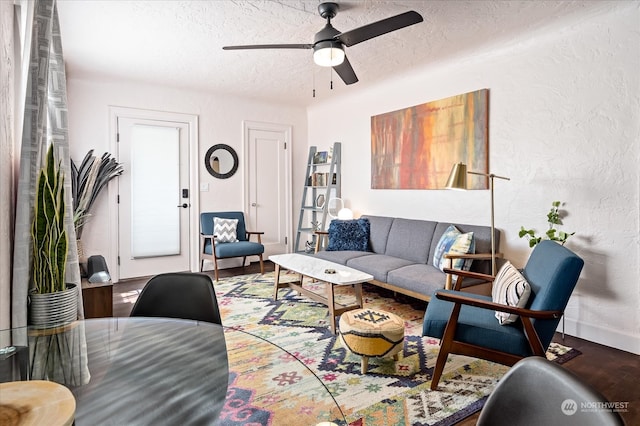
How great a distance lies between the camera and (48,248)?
1861mm

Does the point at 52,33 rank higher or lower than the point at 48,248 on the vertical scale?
higher

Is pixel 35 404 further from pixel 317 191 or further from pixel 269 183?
pixel 317 191

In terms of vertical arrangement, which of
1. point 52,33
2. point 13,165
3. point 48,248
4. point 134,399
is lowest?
point 134,399

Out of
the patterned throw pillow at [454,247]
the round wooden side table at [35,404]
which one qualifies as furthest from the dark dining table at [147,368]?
the patterned throw pillow at [454,247]

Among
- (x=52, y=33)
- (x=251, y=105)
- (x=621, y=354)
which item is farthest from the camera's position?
(x=251, y=105)

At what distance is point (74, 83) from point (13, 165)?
9.79ft

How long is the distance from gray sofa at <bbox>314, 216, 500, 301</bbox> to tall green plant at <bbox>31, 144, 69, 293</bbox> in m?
2.51

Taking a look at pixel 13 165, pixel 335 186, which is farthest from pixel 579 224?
pixel 13 165

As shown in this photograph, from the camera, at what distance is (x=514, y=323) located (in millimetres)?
2061

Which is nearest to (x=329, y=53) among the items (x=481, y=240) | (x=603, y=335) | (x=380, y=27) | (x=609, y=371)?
(x=380, y=27)

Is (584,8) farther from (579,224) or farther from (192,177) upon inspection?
(192,177)

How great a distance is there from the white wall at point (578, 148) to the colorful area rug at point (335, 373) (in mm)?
590

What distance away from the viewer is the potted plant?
1816 millimetres

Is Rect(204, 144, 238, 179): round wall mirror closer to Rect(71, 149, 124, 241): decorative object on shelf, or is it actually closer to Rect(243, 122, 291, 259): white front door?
Rect(243, 122, 291, 259): white front door
